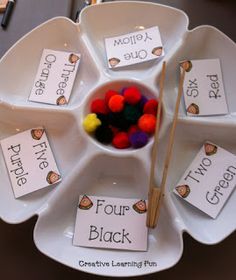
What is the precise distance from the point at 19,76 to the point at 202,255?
469 mm

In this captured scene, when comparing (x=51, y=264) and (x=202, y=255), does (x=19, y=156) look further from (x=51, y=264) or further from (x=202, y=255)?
(x=202, y=255)

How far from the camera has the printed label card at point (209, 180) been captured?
2.06ft

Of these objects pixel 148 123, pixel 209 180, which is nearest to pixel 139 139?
pixel 148 123

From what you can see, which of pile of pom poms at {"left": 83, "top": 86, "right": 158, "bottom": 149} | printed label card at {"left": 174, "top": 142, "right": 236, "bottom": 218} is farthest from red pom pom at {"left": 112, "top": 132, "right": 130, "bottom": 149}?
printed label card at {"left": 174, "top": 142, "right": 236, "bottom": 218}

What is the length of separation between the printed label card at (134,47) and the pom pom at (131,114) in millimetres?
105

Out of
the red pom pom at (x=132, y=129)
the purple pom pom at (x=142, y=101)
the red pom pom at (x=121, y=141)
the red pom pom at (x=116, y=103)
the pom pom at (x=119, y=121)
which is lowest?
the red pom pom at (x=121, y=141)

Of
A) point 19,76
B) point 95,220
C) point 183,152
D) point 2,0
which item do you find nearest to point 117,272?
point 95,220

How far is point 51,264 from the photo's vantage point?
653mm

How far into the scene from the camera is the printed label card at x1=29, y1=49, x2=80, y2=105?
72 centimetres

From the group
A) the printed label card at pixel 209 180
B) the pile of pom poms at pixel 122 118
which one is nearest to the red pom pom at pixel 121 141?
the pile of pom poms at pixel 122 118

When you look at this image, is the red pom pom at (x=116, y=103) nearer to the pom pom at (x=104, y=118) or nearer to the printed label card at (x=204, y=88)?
the pom pom at (x=104, y=118)

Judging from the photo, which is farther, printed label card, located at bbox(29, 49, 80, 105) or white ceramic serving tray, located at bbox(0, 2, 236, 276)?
printed label card, located at bbox(29, 49, 80, 105)

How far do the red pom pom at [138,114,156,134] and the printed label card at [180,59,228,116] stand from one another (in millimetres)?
82

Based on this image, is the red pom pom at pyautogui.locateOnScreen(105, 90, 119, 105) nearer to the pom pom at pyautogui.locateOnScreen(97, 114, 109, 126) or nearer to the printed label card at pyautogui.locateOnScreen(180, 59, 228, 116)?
the pom pom at pyautogui.locateOnScreen(97, 114, 109, 126)
